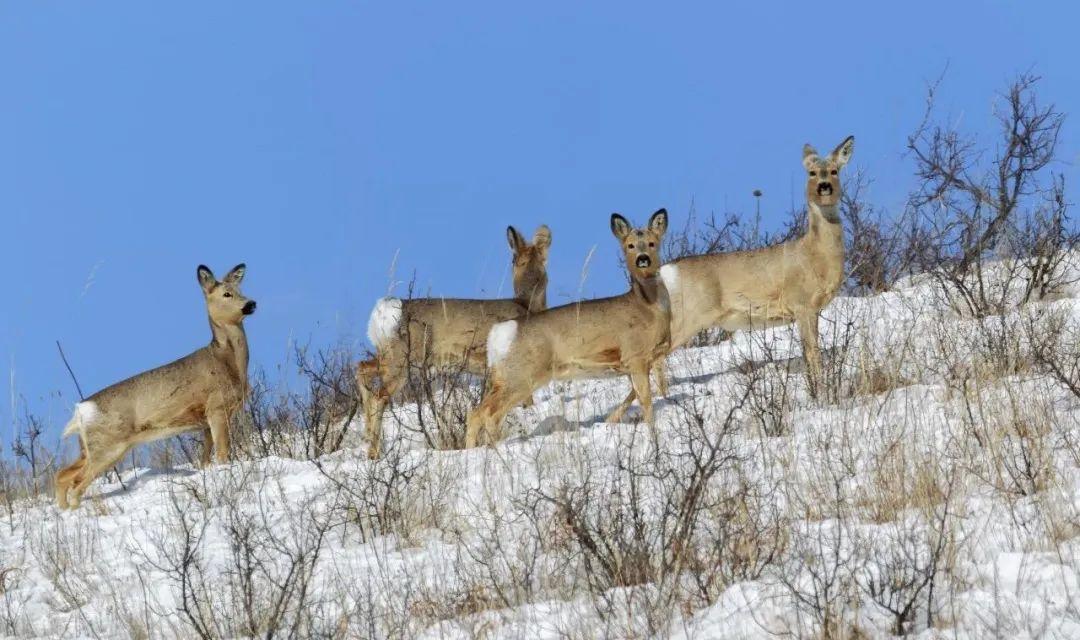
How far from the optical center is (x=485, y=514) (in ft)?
23.6

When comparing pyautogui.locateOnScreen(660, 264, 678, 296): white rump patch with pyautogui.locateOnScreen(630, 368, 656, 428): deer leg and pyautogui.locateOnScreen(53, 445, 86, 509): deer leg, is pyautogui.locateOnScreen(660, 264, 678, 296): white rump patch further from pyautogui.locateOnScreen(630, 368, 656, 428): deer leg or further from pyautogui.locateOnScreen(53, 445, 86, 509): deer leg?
pyautogui.locateOnScreen(53, 445, 86, 509): deer leg

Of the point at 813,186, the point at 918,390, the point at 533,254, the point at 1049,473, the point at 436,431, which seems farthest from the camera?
the point at 533,254

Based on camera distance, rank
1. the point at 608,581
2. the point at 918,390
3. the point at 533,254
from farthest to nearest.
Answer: the point at 533,254 < the point at 918,390 < the point at 608,581

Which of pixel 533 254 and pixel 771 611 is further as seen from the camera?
pixel 533 254

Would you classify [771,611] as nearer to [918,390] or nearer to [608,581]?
[608,581]

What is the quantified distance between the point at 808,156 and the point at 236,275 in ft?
17.9

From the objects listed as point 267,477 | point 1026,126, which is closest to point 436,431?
point 267,477

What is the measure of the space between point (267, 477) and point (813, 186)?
5958 millimetres

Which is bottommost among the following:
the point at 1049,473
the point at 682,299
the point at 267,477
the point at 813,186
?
the point at 1049,473

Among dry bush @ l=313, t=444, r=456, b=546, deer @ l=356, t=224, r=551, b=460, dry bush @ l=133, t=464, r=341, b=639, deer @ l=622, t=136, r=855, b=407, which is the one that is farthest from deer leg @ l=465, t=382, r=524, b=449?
deer @ l=622, t=136, r=855, b=407

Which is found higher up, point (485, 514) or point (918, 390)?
point (918, 390)

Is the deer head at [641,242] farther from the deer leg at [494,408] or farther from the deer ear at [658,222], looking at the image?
the deer leg at [494,408]

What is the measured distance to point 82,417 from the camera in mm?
10969

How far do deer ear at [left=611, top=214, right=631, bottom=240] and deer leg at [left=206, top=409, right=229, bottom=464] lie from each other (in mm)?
3560
